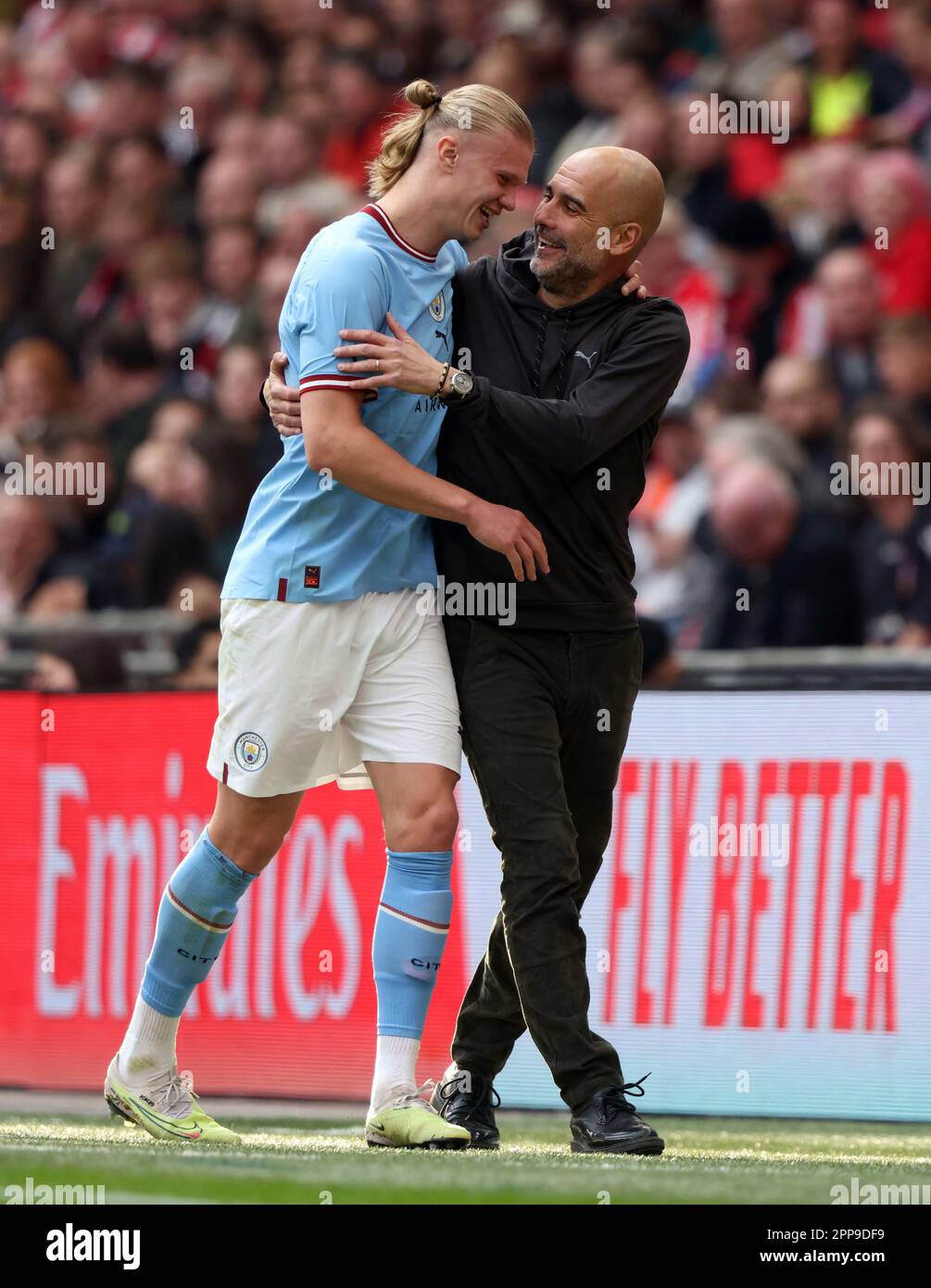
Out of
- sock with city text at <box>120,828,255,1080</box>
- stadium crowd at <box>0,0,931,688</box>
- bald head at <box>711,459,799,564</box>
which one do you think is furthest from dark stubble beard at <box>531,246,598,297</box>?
bald head at <box>711,459,799,564</box>

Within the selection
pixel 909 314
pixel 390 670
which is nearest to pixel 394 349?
pixel 390 670

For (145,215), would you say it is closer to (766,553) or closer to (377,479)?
(766,553)

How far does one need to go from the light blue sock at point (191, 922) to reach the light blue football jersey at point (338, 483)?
0.63 meters

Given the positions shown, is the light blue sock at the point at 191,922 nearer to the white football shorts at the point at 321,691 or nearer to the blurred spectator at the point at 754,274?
the white football shorts at the point at 321,691

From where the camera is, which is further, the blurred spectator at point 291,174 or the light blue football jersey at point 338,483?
the blurred spectator at point 291,174

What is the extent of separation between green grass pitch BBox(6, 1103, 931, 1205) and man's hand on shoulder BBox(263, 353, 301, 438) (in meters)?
1.60

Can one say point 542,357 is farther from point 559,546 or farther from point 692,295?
point 692,295

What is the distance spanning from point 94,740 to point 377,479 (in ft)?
8.71

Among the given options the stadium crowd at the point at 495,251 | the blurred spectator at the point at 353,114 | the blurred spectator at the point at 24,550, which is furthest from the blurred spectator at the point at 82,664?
the blurred spectator at the point at 353,114

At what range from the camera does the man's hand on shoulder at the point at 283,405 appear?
15.0 feet

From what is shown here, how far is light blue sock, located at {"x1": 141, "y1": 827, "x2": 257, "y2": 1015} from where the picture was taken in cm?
462

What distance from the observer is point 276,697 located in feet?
14.9

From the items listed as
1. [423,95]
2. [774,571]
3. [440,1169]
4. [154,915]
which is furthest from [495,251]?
[440,1169]

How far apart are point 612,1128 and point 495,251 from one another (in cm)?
528
